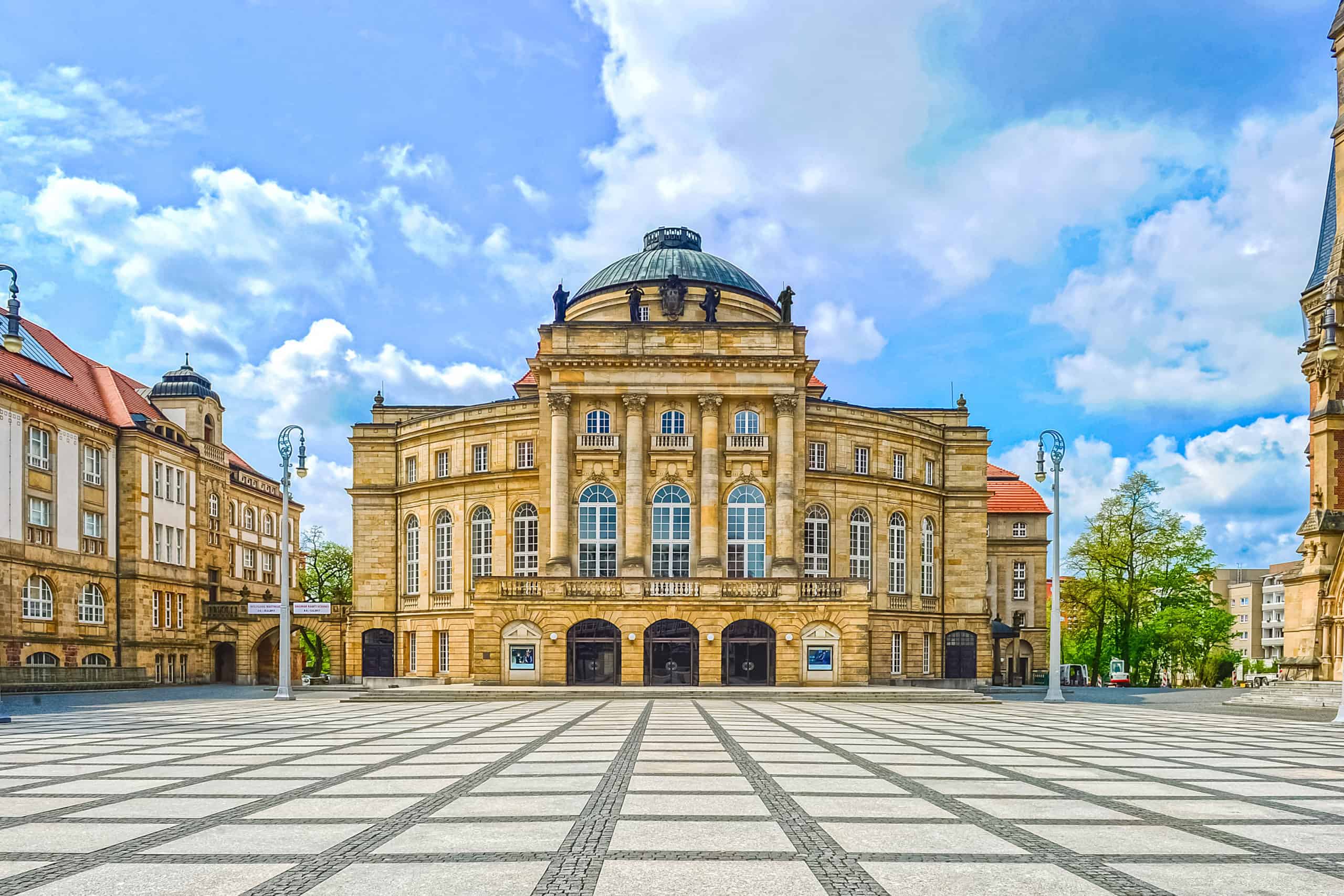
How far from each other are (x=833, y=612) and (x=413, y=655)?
83.5 ft

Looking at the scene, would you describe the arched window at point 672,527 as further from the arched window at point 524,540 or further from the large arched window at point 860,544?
the large arched window at point 860,544

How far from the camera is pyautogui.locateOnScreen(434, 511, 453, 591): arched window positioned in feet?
199

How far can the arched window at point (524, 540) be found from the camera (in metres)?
57.6

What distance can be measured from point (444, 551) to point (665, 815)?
168ft

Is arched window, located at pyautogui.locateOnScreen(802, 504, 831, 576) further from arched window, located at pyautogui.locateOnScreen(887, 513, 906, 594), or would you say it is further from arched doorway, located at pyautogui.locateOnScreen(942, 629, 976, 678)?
arched doorway, located at pyautogui.locateOnScreen(942, 629, 976, 678)

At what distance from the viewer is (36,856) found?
9680 mm

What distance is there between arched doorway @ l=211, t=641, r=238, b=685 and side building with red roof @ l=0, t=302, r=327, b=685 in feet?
0.34

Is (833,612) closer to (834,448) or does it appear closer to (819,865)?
(834,448)

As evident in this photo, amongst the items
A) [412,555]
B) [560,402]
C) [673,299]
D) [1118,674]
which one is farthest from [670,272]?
[1118,674]

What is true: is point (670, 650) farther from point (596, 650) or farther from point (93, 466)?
point (93, 466)

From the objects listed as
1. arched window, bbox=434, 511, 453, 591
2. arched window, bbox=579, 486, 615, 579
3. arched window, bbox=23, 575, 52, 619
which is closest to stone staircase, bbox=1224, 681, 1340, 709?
arched window, bbox=579, 486, 615, 579

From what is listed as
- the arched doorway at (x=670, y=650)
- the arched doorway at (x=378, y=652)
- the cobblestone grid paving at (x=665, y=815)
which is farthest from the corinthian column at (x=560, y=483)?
the cobblestone grid paving at (x=665, y=815)

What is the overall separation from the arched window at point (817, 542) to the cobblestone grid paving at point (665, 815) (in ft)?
111

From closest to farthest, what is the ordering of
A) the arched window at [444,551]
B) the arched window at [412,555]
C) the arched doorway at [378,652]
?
the arched window at [444,551] → the arched doorway at [378,652] → the arched window at [412,555]
